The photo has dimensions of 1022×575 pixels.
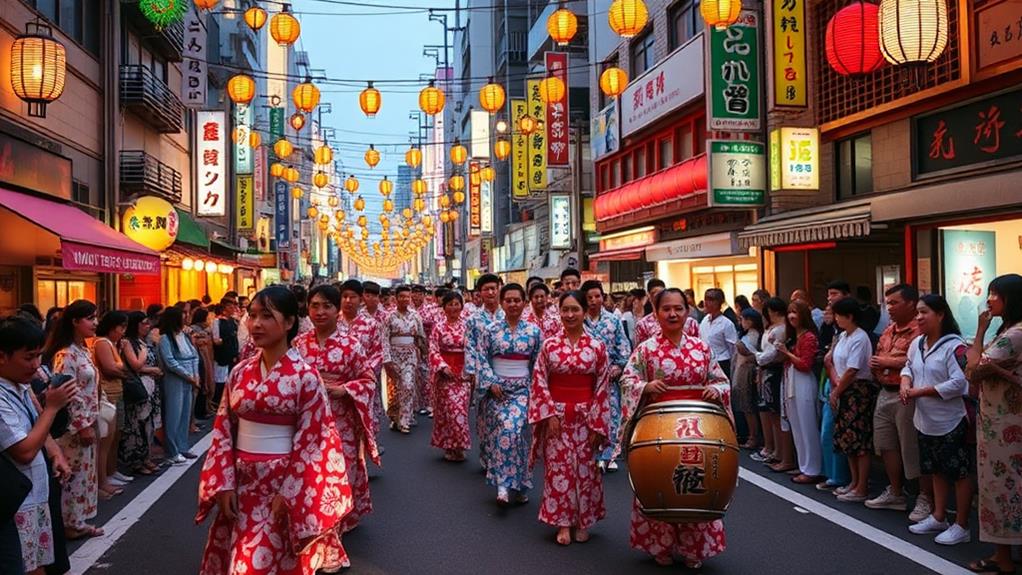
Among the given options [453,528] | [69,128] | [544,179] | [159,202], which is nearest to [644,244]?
[544,179]

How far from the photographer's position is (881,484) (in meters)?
8.07

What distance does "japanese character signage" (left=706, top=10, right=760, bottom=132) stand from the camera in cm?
1584

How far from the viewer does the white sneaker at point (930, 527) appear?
6.39 m

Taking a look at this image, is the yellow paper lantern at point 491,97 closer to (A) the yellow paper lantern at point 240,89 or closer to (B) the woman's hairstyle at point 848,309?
(A) the yellow paper lantern at point 240,89

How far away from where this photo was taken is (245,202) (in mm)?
32625

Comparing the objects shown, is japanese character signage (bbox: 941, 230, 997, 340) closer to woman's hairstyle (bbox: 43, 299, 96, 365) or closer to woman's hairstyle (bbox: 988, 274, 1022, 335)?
woman's hairstyle (bbox: 988, 274, 1022, 335)

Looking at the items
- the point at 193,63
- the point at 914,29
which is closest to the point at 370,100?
the point at 193,63

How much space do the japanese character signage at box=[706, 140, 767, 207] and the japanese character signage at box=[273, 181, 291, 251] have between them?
33.5m

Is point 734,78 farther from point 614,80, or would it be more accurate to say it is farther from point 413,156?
point 413,156

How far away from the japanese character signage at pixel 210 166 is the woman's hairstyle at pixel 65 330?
19581 millimetres

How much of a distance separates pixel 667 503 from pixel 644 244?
19478 millimetres

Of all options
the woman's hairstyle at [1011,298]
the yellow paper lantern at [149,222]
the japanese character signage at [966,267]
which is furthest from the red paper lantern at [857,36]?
the yellow paper lantern at [149,222]

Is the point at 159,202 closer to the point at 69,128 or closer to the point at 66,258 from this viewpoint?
the point at 69,128

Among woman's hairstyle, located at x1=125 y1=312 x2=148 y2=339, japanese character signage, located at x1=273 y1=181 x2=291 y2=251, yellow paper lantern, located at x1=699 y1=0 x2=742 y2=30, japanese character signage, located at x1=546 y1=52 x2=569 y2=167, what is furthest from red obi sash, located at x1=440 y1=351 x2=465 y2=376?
japanese character signage, located at x1=273 y1=181 x2=291 y2=251
